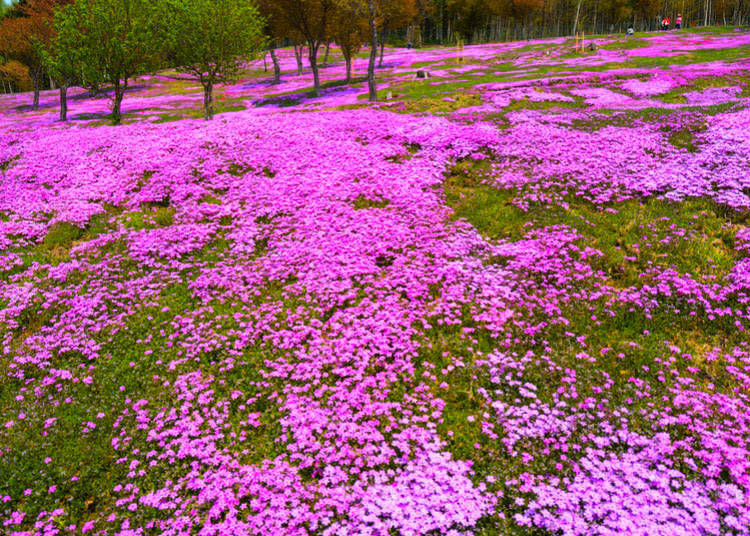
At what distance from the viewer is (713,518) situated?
5438 millimetres

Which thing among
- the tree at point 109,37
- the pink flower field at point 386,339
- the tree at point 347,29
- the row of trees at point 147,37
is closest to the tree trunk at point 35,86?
the row of trees at point 147,37

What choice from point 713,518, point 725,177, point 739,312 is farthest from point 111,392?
point 725,177

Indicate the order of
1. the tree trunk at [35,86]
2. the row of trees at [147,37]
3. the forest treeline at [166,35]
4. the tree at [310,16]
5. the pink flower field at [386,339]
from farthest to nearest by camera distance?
1. the tree trunk at [35,86]
2. the tree at [310,16]
3. the forest treeline at [166,35]
4. the row of trees at [147,37]
5. the pink flower field at [386,339]

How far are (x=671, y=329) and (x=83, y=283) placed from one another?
638 inches

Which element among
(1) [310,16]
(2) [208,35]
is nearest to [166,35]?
(2) [208,35]

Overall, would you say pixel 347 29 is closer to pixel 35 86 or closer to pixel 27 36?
pixel 27 36

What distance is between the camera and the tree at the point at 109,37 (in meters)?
32.4

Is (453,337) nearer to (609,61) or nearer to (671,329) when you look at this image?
(671,329)

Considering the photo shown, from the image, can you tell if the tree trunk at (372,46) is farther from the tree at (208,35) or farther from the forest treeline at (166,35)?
the tree at (208,35)

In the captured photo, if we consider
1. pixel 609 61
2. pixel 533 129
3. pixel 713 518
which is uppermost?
pixel 609 61

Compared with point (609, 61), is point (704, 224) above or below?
below

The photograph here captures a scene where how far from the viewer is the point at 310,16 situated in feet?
164

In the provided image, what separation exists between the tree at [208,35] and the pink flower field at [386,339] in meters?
18.1

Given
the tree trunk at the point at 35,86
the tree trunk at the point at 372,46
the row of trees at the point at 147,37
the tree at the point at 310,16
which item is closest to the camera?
the row of trees at the point at 147,37
